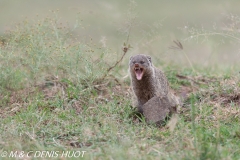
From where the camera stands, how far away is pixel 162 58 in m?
8.47

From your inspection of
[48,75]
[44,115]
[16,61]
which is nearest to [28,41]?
[16,61]

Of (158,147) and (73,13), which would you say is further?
(73,13)

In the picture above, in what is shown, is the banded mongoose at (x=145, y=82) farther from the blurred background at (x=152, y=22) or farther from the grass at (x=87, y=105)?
the blurred background at (x=152, y=22)

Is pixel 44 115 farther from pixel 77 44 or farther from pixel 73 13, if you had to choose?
pixel 73 13

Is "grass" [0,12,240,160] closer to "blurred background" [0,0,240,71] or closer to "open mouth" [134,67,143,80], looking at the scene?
"open mouth" [134,67,143,80]

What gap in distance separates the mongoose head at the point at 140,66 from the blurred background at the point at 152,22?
68cm

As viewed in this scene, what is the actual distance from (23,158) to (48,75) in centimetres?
305

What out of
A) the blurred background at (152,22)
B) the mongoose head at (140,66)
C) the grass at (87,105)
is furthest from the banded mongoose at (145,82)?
the blurred background at (152,22)

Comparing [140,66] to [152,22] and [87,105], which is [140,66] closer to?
[87,105]

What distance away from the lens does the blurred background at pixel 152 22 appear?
7.76 meters

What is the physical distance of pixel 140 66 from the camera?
5957mm

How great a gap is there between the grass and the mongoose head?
45 centimetres

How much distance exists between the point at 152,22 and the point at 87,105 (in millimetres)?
6718

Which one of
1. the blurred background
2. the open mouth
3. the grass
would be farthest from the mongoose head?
the blurred background
